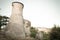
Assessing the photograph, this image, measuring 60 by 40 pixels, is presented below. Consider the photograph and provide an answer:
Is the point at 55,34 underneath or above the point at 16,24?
underneath

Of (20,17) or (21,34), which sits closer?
(21,34)

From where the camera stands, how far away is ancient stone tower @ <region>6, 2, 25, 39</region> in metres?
12.7

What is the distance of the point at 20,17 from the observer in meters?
14.2

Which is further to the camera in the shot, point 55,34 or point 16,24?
point 16,24

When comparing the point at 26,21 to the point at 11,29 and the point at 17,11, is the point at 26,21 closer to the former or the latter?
the point at 17,11

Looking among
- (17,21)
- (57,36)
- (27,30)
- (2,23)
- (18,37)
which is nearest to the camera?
(57,36)

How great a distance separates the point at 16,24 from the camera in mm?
13336

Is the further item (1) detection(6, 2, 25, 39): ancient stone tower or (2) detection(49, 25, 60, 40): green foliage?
(1) detection(6, 2, 25, 39): ancient stone tower

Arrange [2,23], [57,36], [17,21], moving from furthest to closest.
A: [2,23]
[17,21]
[57,36]

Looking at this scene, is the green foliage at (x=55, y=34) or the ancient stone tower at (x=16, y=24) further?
the ancient stone tower at (x=16, y=24)

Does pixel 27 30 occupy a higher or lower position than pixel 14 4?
lower

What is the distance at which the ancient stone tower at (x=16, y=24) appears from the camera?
12.7 metres

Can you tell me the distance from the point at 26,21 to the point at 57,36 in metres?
8.75

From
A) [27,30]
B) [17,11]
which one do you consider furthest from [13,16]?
[27,30]
